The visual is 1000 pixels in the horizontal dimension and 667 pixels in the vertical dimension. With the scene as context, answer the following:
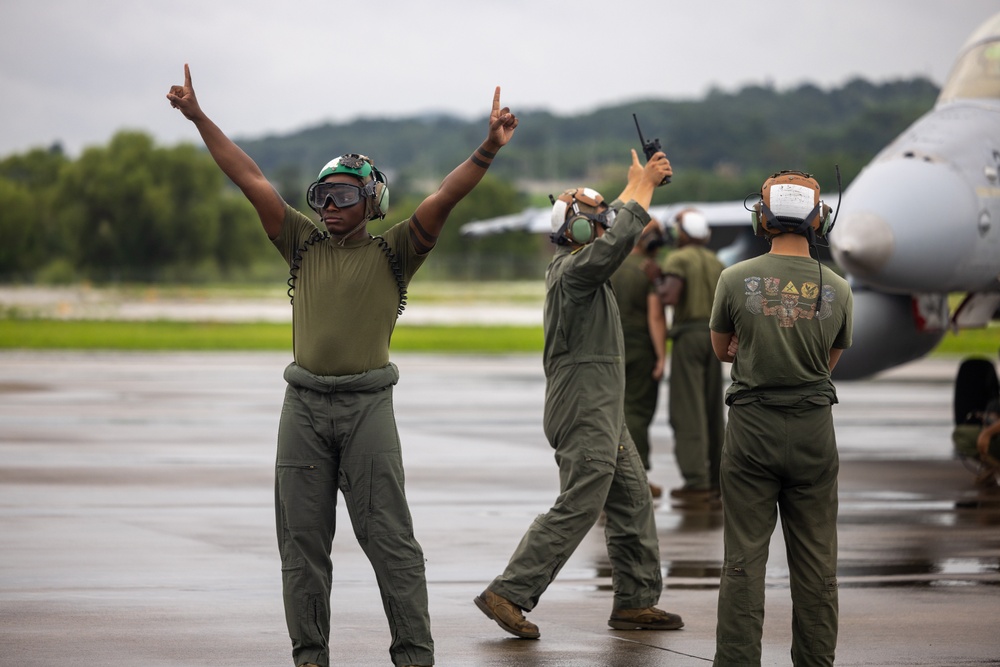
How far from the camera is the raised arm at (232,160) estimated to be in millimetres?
5727

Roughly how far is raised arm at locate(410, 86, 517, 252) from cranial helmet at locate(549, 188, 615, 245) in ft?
4.91

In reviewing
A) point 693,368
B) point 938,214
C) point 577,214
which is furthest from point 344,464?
point 938,214

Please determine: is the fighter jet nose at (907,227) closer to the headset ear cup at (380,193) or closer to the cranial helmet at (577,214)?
the cranial helmet at (577,214)

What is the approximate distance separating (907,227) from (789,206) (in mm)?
5454

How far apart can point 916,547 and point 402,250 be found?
187 inches

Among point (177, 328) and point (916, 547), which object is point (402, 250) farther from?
point (177, 328)

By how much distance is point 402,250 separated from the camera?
5812mm

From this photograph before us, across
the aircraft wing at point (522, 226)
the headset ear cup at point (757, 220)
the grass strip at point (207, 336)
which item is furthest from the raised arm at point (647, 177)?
the grass strip at point (207, 336)

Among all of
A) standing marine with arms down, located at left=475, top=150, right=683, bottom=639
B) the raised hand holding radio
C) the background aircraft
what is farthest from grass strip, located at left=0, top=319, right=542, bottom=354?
the raised hand holding radio

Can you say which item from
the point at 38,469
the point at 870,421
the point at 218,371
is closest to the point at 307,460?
the point at 38,469

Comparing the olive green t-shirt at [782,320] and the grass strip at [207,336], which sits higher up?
the olive green t-shirt at [782,320]

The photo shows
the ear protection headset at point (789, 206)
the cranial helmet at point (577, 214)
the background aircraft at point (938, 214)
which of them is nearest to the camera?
the ear protection headset at point (789, 206)

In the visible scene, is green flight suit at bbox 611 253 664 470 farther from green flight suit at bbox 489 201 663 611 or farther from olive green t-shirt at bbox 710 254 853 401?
olive green t-shirt at bbox 710 254 853 401

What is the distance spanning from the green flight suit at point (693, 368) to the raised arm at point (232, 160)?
5819 millimetres
